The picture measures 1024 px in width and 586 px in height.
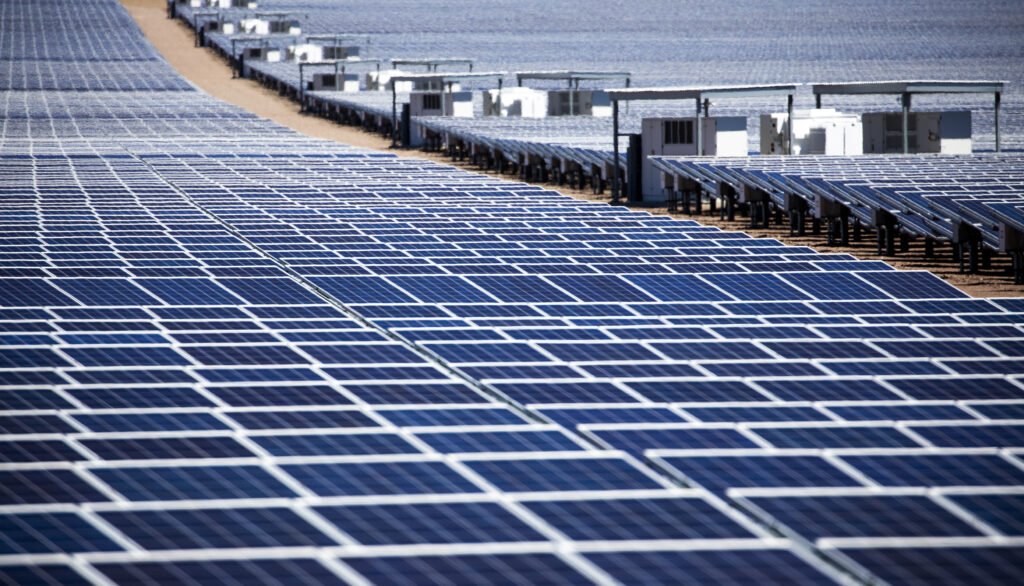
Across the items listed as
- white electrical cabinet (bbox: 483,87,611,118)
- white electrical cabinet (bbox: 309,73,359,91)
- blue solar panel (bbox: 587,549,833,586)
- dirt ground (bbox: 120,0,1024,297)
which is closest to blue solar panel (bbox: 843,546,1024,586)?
blue solar panel (bbox: 587,549,833,586)

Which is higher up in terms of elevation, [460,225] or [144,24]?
[144,24]

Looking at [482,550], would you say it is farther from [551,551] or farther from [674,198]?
[674,198]

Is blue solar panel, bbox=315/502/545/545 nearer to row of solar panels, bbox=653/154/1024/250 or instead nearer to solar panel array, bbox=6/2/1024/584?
solar panel array, bbox=6/2/1024/584

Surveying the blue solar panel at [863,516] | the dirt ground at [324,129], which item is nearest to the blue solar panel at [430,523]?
the blue solar panel at [863,516]

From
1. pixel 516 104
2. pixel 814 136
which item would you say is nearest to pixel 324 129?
pixel 516 104

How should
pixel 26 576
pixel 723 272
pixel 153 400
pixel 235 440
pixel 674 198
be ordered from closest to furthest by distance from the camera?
pixel 26 576 → pixel 235 440 → pixel 153 400 → pixel 723 272 → pixel 674 198

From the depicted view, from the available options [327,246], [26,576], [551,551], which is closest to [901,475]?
[551,551]

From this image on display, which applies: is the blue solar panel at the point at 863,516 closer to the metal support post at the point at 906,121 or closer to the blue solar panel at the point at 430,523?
the blue solar panel at the point at 430,523
